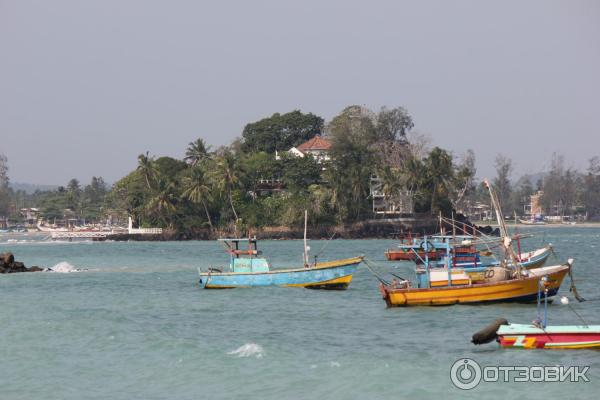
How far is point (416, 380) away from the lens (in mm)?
27688

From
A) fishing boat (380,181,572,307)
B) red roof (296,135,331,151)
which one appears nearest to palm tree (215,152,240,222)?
red roof (296,135,331,151)

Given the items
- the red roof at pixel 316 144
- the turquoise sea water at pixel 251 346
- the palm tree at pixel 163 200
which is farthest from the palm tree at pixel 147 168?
the turquoise sea water at pixel 251 346

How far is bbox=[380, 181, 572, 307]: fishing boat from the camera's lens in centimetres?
4169

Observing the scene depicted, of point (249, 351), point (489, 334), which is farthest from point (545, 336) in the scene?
point (249, 351)

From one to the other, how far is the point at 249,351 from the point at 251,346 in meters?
0.78

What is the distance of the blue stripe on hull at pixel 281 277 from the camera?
2076 inches

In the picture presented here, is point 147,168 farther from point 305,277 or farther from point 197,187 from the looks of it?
point 305,277

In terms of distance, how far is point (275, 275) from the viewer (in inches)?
2106

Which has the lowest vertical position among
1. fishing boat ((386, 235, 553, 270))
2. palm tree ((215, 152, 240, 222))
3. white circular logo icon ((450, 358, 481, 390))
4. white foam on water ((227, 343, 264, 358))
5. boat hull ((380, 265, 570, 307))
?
white circular logo icon ((450, 358, 481, 390))

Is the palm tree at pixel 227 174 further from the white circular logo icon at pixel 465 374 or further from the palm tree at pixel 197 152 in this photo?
the white circular logo icon at pixel 465 374

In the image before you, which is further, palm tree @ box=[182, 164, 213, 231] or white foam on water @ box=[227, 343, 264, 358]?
palm tree @ box=[182, 164, 213, 231]

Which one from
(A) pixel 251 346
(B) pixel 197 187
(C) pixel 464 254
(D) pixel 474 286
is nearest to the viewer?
(A) pixel 251 346

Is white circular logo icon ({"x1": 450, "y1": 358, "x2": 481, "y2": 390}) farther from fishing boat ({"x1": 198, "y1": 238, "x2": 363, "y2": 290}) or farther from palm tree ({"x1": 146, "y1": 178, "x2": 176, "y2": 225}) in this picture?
palm tree ({"x1": 146, "y1": 178, "x2": 176, "y2": 225})

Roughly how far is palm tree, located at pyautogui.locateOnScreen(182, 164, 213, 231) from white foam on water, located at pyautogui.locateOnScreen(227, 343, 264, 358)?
107 meters
